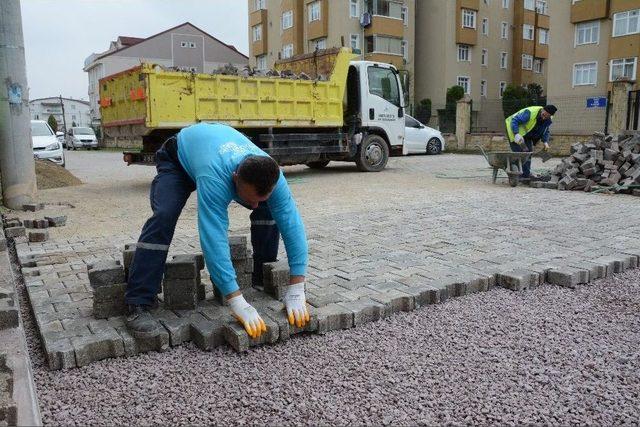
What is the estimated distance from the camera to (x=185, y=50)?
53469 millimetres

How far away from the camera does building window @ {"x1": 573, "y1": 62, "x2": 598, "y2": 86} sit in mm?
29047

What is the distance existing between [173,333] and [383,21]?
3569 cm

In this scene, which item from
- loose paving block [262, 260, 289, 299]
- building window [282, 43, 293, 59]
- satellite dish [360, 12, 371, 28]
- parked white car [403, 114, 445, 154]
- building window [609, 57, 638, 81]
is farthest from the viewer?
building window [282, 43, 293, 59]

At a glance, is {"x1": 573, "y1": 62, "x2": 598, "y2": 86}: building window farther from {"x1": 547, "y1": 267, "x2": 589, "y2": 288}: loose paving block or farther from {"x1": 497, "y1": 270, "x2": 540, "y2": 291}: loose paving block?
{"x1": 497, "y1": 270, "x2": 540, "y2": 291}: loose paving block

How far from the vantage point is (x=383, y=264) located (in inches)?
184

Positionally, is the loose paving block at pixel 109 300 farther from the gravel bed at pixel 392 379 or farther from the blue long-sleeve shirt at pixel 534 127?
the blue long-sleeve shirt at pixel 534 127

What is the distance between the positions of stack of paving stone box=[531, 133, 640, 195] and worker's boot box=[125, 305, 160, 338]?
8.75m

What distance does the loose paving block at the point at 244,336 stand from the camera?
2.98 metres

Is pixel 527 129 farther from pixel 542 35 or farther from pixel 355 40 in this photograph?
pixel 542 35

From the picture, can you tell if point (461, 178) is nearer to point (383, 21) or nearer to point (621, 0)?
point (621, 0)

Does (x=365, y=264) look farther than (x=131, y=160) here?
No

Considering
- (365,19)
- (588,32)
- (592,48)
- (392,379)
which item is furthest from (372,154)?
(365,19)

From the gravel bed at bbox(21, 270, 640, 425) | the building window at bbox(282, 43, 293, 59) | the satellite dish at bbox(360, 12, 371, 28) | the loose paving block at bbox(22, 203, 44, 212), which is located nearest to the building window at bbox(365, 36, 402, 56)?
the satellite dish at bbox(360, 12, 371, 28)

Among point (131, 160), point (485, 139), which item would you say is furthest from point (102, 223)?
point (485, 139)
